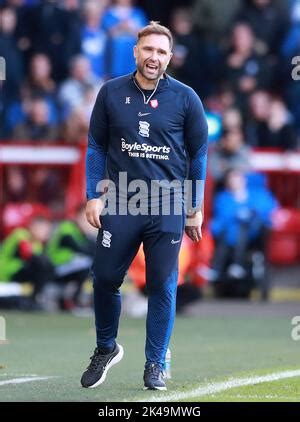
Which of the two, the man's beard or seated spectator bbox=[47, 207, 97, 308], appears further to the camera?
seated spectator bbox=[47, 207, 97, 308]

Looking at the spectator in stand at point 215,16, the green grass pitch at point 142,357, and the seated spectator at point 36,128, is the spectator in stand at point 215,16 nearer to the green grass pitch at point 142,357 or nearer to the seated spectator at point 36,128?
the seated spectator at point 36,128

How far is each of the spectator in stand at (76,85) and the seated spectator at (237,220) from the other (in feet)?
7.55

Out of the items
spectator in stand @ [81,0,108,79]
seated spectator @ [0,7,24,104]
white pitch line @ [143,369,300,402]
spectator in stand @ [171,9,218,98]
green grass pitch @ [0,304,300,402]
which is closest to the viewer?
white pitch line @ [143,369,300,402]

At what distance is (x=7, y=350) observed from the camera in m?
11.7

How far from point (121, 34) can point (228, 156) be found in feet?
7.65

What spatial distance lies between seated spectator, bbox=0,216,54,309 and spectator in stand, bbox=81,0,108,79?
3189mm

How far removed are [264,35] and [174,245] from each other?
1080 centimetres

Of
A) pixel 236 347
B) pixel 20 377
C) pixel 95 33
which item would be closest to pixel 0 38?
pixel 95 33

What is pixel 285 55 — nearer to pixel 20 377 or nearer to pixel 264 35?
pixel 264 35

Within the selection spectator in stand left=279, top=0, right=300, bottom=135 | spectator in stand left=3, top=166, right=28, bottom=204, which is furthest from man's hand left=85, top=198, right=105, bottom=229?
spectator in stand left=279, top=0, right=300, bottom=135

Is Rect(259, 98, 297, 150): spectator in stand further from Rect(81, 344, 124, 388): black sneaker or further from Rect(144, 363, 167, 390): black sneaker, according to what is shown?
Rect(144, 363, 167, 390): black sneaker

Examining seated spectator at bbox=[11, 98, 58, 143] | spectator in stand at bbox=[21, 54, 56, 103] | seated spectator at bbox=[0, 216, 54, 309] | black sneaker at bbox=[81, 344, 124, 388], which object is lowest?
seated spectator at bbox=[0, 216, 54, 309]

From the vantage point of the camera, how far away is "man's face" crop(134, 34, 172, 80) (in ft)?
28.8

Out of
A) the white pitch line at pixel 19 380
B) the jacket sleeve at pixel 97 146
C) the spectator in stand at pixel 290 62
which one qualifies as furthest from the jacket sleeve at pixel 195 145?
the spectator in stand at pixel 290 62
